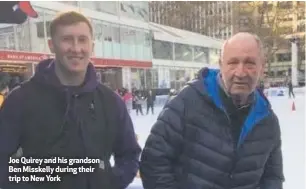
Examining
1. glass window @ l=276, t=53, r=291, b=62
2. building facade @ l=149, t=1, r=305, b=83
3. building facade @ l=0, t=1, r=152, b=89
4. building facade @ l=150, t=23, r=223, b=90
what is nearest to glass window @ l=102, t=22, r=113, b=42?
building facade @ l=0, t=1, r=152, b=89

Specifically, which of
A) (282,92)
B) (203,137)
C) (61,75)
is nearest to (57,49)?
(61,75)

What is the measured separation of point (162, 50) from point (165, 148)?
26.3 metres

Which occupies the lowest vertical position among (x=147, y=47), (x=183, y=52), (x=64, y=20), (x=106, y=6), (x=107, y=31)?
(x=64, y=20)

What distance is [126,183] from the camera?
1345 millimetres

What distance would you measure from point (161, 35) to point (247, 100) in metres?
26.4

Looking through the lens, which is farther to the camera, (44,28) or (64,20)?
(44,28)

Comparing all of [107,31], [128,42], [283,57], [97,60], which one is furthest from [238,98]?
[283,57]

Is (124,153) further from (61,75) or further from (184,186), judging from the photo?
(61,75)

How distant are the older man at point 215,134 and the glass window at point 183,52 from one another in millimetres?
27391

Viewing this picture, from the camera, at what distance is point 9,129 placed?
121cm

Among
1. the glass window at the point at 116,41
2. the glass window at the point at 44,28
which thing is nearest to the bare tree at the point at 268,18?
the glass window at the point at 116,41

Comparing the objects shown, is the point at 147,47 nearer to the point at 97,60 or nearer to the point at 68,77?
the point at 97,60

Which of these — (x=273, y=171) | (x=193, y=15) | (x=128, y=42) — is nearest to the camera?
(x=273, y=171)

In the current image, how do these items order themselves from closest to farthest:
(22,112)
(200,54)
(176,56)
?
(22,112)
(176,56)
(200,54)
